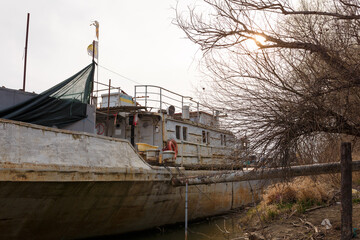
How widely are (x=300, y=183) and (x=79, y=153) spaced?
6.67m

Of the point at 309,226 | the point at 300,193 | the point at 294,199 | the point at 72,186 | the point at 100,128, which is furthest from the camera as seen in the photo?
the point at 100,128

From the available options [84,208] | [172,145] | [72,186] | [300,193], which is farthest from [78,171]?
[300,193]

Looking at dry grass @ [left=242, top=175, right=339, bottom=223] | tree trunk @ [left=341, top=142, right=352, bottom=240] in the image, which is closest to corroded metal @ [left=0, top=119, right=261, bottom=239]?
dry grass @ [left=242, top=175, right=339, bottom=223]

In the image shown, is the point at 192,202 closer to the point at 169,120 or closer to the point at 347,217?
the point at 169,120

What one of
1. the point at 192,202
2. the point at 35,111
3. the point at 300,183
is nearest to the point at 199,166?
the point at 192,202

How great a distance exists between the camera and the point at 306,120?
4.50 metres

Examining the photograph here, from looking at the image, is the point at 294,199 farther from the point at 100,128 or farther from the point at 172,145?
the point at 100,128

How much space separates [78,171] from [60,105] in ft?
5.85

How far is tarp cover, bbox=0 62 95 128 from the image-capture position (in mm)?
6809

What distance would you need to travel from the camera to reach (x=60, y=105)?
749 cm

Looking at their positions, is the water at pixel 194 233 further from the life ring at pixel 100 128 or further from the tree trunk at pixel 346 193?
the tree trunk at pixel 346 193

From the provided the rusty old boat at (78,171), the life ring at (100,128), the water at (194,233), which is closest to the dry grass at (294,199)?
the water at (194,233)

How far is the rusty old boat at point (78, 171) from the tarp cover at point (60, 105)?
0.02m

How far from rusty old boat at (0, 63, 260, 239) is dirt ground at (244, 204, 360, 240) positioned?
1.20 metres
